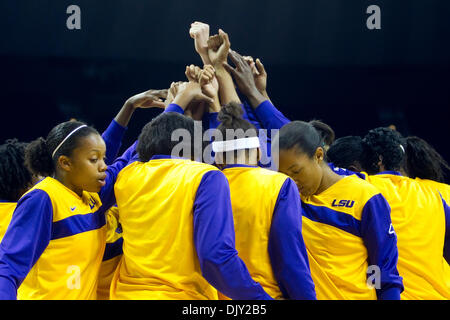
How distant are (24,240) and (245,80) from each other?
126cm

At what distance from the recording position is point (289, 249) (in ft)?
Answer: 4.96

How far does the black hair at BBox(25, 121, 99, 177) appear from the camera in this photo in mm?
1650

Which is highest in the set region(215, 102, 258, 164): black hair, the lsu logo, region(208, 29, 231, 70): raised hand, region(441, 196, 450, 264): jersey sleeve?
region(208, 29, 231, 70): raised hand

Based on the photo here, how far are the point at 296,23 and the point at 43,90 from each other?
2672mm

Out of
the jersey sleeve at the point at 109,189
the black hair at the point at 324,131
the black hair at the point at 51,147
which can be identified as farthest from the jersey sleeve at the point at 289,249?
the black hair at the point at 324,131

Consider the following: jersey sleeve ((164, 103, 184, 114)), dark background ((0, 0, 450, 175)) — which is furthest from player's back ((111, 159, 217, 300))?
dark background ((0, 0, 450, 175))

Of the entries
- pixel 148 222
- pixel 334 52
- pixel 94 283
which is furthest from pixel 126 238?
pixel 334 52

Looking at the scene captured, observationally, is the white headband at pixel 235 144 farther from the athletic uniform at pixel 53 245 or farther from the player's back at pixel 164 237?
the athletic uniform at pixel 53 245

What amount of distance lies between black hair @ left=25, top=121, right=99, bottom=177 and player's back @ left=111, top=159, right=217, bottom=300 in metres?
0.28

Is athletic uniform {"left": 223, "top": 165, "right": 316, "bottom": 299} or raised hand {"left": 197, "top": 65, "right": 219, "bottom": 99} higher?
raised hand {"left": 197, "top": 65, "right": 219, "bottom": 99}

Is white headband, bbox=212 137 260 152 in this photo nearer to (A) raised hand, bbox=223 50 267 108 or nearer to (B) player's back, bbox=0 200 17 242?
(A) raised hand, bbox=223 50 267 108

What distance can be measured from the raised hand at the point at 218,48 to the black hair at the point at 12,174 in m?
0.93

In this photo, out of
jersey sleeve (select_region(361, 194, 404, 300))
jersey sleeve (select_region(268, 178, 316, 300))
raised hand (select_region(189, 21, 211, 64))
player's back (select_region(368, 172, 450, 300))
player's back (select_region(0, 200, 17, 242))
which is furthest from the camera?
raised hand (select_region(189, 21, 211, 64))

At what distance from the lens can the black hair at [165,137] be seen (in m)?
1.60
